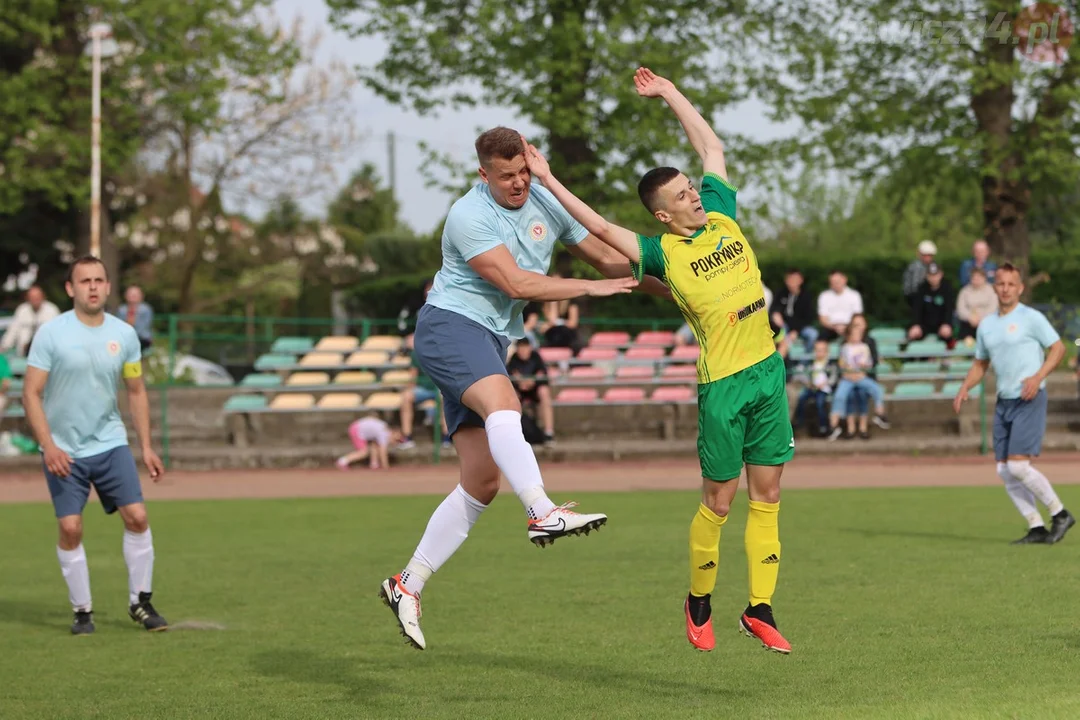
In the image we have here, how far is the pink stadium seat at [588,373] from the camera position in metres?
22.7

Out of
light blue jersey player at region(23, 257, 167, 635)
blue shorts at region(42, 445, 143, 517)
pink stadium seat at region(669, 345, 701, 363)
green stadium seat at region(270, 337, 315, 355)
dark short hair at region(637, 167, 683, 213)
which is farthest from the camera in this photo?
green stadium seat at region(270, 337, 315, 355)

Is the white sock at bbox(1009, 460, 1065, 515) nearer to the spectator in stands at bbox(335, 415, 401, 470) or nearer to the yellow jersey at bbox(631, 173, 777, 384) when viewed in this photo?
the yellow jersey at bbox(631, 173, 777, 384)

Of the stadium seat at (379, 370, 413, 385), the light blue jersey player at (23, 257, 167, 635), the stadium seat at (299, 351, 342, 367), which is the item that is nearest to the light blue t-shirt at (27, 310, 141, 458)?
the light blue jersey player at (23, 257, 167, 635)

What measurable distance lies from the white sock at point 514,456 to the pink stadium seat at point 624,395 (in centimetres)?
1598

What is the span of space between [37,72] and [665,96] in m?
28.0

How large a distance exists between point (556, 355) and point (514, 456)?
16.8 metres

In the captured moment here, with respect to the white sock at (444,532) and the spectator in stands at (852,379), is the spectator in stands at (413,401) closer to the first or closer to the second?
the spectator in stands at (852,379)

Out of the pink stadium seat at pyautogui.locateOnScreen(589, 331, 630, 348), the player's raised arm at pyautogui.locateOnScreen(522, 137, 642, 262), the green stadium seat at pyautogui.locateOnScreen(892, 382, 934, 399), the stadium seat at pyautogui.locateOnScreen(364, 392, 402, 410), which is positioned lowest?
the stadium seat at pyautogui.locateOnScreen(364, 392, 402, 410)

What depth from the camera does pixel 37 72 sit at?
31828 mm

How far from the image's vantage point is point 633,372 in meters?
23.0

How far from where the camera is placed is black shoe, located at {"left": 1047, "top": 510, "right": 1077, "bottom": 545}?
11438 mm

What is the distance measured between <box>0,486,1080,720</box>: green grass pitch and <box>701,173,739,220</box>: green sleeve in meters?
2.11

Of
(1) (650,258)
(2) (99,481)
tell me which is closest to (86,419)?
(2) (99,481)

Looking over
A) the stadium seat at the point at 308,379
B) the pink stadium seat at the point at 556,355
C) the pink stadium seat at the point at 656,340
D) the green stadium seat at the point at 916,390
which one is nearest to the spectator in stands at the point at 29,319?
the stadium seat at the point at 308,379
